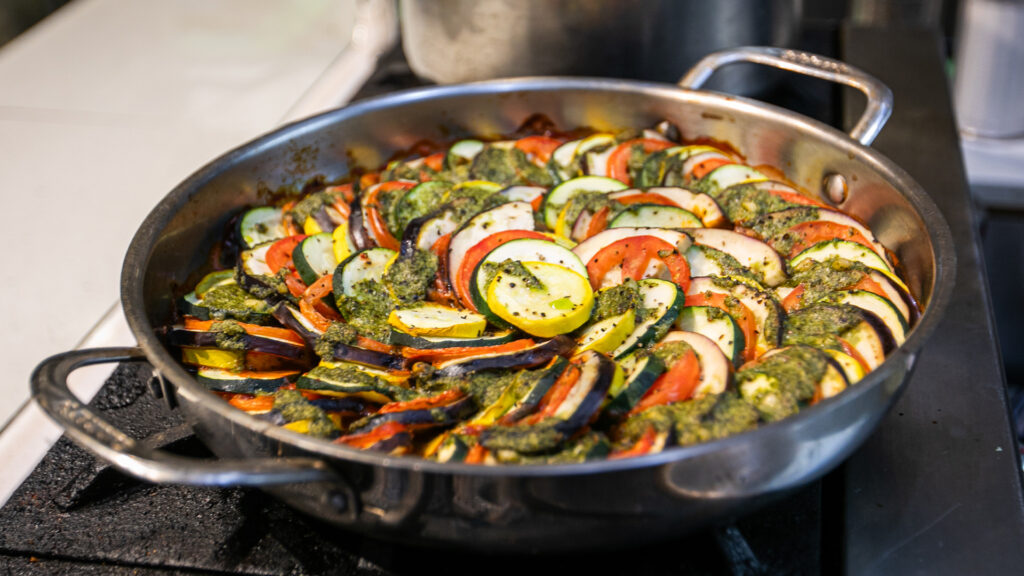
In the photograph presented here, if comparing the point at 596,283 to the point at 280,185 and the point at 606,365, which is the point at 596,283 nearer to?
the point at 606,365

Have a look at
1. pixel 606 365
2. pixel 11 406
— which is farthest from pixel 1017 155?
pixel 11 406

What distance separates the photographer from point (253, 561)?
1.14 metres

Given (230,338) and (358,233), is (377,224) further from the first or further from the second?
(230,338)

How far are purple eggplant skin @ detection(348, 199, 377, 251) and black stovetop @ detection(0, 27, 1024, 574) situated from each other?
0.43 metres

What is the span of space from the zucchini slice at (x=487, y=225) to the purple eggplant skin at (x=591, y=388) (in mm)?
400


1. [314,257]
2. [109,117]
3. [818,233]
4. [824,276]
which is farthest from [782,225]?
[109,117]

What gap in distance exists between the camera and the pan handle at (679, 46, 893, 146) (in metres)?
1.57

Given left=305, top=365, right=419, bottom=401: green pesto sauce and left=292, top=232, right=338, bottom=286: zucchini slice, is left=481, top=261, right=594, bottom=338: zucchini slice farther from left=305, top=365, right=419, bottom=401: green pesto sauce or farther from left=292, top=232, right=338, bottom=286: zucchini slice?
left=292, top=232, right=338, bottom=286: zucchini slice

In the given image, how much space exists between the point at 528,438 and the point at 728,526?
315 mm

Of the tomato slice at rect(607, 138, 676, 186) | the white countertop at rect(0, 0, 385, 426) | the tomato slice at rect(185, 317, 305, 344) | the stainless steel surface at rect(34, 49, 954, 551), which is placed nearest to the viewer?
the stainless steel surface at rect(34, 49, 954, 551)

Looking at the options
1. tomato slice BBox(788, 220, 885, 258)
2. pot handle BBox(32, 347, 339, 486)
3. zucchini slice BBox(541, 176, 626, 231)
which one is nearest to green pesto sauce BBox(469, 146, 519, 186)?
zucchini slice BBox(541, 176, 626, 231)

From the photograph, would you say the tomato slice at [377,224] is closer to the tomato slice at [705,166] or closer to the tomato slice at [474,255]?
the tomato slice at [474,255]

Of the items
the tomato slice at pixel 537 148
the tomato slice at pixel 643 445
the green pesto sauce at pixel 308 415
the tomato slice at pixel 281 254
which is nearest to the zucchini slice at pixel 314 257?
the tomato slice at pixel 281 254

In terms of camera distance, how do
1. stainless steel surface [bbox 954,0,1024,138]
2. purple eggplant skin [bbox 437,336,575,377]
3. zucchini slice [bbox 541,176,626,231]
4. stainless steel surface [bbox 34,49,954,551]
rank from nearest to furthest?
stainless steel surface [bbox 34,49,954,551] → purple eggplant skin [bbox 437,336,575,377] → zucchini slice [bbox 541,176,626,231] → stainless steel surface [bbox 954,0,1024,138]
